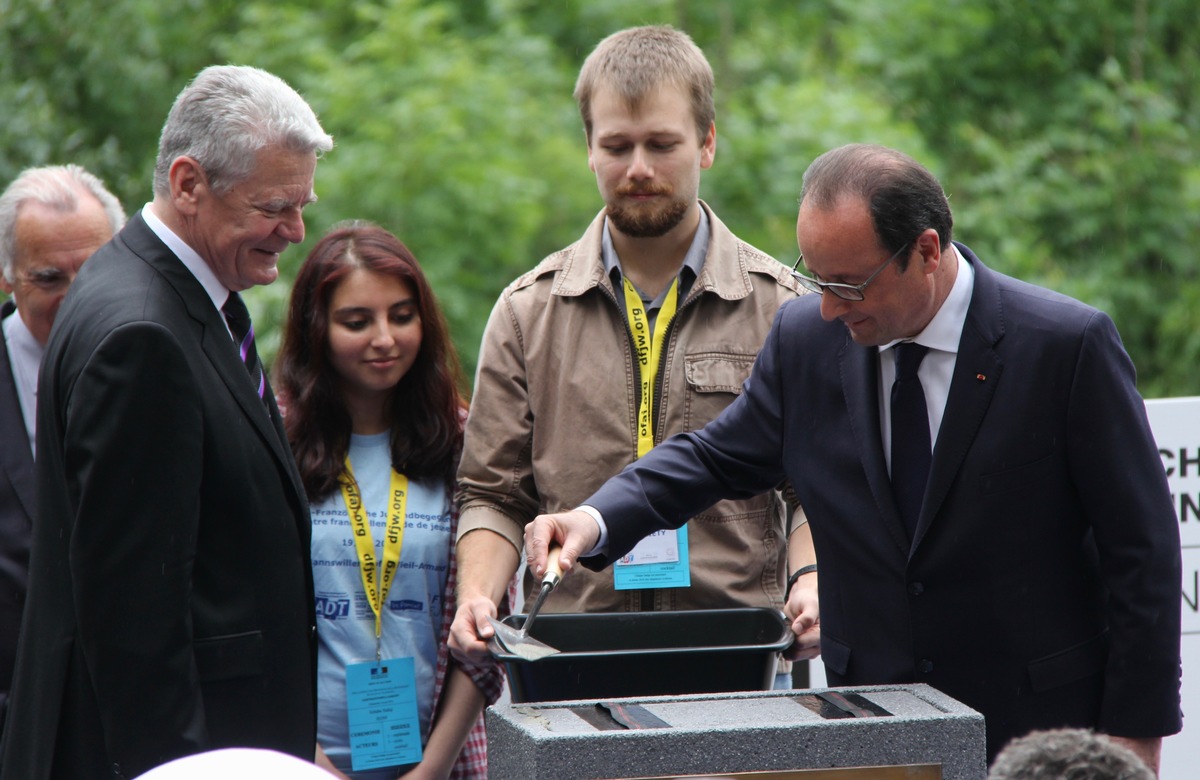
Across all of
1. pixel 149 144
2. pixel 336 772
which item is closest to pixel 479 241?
pixel 149 144

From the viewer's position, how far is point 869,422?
2.83 meters

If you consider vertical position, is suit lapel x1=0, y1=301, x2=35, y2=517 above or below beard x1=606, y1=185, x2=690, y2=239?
below

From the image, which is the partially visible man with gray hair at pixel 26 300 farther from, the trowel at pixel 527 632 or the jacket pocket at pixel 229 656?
the trowel at pixel 527 632

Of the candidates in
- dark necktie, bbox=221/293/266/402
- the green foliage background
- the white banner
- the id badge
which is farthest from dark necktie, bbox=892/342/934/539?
the green foliage background

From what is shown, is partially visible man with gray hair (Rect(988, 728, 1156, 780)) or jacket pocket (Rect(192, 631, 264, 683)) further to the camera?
jacket pocket (Rect(192, 631, 264, 683))

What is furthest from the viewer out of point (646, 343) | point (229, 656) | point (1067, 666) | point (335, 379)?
point (335, 379)

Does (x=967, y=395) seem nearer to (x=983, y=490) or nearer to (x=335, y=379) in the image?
(x=983, y=490)

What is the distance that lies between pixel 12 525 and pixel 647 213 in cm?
177

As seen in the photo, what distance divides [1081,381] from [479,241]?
208 inches

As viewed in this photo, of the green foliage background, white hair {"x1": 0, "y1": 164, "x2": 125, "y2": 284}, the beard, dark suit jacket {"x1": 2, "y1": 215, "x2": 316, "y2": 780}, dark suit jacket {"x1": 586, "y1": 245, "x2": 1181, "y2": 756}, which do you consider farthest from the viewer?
the green foliage background

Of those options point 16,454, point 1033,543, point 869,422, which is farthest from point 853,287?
point 16,454

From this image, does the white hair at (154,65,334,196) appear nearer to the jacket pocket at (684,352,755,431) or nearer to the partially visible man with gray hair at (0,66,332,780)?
the partially visible man with gray hair at (0,66,332,780)

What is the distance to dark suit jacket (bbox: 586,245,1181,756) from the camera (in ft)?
8.85

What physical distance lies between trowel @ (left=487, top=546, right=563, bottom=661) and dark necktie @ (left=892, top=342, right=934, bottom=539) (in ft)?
2.33
